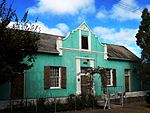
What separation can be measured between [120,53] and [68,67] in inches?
319

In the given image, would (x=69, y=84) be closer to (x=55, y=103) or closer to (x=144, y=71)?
(x=55, y=103)

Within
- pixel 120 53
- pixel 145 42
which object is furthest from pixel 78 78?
pixel 145 42

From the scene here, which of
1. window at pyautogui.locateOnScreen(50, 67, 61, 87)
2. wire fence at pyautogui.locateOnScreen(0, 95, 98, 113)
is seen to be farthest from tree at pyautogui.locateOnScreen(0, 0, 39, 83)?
window at pyautogui.locateOnScreen(50, 67, 61, 87)

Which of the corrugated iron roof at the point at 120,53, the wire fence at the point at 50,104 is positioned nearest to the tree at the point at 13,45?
the wire fence at the point at 50,104

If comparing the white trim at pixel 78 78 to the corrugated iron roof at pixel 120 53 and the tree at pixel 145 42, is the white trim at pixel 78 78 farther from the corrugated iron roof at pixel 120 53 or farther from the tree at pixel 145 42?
the tree at pixel 145 42

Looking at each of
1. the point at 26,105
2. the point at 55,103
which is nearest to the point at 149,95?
the point at 55,103

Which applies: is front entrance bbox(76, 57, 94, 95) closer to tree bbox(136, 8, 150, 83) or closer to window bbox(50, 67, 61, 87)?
window bbox(50, 67, 61, 87)

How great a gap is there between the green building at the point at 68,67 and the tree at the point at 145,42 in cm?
191

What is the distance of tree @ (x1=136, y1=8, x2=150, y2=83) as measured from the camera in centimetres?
2575

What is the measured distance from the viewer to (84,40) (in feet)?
78.8

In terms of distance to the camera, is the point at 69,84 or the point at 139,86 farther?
the point at 139,86

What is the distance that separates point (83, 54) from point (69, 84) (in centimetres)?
288

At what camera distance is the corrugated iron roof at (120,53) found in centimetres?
2688

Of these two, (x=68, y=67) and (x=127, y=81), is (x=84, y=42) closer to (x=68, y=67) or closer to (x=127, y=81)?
(x=68, y=67)
